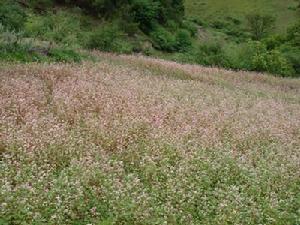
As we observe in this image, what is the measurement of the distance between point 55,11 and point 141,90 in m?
23.8

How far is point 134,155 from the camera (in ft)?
34.2

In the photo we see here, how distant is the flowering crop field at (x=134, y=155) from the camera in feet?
26.2

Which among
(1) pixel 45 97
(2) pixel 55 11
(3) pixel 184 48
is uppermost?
(1) pixel 45 97

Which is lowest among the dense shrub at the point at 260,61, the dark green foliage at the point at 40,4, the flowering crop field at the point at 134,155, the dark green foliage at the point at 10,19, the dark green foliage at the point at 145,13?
the dense shrub at the point at 260,61

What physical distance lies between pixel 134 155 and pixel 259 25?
5444 cm

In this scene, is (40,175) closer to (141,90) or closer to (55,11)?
(141,90)

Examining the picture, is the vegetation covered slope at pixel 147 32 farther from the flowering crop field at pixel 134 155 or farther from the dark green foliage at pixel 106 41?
the flowering crop field at pixel 134 155

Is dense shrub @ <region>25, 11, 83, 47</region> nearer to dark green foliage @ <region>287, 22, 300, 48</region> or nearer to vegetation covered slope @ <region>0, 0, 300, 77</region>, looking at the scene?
vegetation covered slope @ <region>0, 0, 300, 77</region>

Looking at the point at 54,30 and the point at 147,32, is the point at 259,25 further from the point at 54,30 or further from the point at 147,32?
the point at 54,30

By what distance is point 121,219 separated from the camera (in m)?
7.81

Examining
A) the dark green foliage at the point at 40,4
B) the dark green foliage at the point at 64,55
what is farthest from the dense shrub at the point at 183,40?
the dark green foliage at the point at 64,55

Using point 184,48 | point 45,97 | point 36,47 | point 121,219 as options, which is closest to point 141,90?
point 45,97

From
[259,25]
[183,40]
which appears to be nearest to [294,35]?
[259,25]

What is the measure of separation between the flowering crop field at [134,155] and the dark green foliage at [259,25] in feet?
150
